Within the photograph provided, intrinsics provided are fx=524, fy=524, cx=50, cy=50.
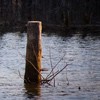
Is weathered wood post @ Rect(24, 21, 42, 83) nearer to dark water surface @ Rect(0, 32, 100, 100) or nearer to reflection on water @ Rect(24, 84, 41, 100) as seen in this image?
reflection on water @ Rect(24, 84, 41, 100)

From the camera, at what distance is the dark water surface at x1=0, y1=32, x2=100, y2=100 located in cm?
1655

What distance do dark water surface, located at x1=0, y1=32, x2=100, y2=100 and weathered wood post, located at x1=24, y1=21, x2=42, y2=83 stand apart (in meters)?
0.56

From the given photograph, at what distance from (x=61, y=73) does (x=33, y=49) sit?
13.2 feet

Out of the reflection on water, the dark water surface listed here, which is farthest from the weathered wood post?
the dark water surface

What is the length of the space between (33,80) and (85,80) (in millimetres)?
2284

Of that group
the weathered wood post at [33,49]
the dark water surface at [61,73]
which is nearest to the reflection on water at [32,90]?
the dark water surface at [61,73]

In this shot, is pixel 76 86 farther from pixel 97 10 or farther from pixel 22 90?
pixel 97 10

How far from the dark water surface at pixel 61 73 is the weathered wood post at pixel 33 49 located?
56 cm

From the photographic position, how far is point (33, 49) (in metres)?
17.1

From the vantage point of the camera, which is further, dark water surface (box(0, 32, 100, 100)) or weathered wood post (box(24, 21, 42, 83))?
weathered wood post (box(24, 21, 42, 83))

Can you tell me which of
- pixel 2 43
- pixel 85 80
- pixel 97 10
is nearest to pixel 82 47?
pixel 2 43

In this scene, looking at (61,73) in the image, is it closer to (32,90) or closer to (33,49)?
(32,90)

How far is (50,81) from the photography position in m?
18.7

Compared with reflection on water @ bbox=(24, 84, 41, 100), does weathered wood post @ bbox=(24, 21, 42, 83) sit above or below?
above
